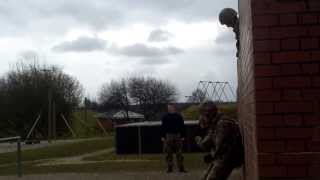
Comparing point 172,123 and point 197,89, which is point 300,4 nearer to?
point 172,123

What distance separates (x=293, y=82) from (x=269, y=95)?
18 cm

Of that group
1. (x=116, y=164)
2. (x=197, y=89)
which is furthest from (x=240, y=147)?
(x=197, y=89)

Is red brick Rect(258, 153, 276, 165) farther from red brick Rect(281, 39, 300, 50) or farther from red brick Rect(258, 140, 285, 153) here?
red brick Rect(281, 39, 300, 50)

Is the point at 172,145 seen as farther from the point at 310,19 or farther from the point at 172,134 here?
the point at 310,19

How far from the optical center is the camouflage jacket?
7.60 m

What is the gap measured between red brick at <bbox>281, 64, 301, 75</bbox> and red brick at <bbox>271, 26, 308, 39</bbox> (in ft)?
0.64

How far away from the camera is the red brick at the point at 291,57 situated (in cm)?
475

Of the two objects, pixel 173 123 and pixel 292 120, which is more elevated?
pixel 292 120

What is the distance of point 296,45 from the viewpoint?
15.6ft

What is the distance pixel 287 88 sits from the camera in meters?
4.77

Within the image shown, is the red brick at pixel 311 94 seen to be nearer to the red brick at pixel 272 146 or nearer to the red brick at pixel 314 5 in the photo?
the red brick at pixel 272 146

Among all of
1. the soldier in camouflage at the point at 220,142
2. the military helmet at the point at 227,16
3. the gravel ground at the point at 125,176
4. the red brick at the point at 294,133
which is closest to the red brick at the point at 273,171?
the red brick at the point at 294,133

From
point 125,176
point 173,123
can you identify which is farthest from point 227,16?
point 125,176

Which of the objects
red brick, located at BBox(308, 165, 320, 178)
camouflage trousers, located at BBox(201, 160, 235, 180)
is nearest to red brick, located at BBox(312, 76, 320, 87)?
red brick, located at BBox(308, 165, 320, 178)
